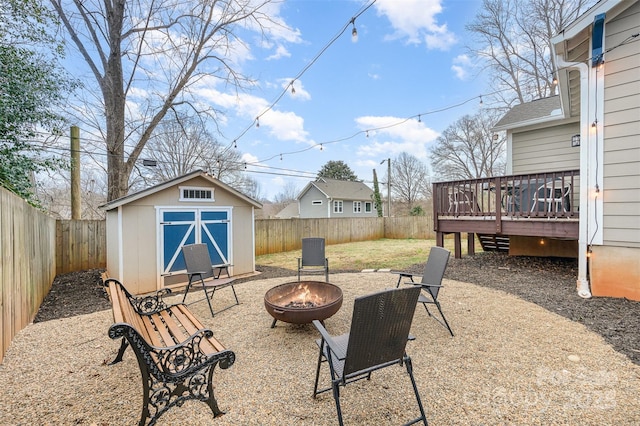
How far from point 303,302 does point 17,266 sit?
133 inches

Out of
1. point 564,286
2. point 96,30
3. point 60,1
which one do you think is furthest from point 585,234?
point 60,1

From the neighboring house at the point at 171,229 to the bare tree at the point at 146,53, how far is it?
154 inches

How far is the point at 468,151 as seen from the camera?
19000 mm

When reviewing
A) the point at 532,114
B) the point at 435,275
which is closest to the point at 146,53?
the point at 435,275

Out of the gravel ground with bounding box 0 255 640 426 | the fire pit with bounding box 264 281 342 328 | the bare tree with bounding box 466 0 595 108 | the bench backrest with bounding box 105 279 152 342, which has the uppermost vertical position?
the bare tree with bounding box 466 0 595 108

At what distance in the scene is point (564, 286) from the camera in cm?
495

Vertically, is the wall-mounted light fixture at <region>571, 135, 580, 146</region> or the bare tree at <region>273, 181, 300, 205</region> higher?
the bare tree at <region>273, 181, 300, 205</region>

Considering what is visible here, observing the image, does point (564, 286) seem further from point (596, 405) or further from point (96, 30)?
point (96, 30)

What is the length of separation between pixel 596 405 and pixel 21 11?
9.98 metres

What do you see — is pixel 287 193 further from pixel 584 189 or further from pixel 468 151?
pixel 584 189

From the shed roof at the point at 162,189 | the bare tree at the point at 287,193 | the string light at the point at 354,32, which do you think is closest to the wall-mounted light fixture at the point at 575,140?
the string light at the point at 354,32

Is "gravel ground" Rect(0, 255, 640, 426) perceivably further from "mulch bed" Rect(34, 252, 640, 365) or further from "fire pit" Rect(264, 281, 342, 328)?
"fire pit" Rect(264, 281, 342, 328)

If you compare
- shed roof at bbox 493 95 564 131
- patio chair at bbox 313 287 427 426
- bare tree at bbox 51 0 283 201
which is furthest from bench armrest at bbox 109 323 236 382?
bare tree at bbox 51 0 283 201

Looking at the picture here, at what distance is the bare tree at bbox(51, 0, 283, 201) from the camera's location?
28.1 feet
